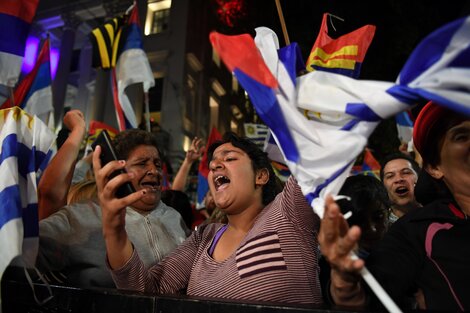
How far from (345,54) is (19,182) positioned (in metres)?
1.92

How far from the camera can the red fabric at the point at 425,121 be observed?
1.70m

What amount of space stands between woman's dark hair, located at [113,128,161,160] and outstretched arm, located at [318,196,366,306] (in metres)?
1.85

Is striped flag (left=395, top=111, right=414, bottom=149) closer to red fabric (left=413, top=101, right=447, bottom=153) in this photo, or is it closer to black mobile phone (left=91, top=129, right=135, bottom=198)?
red fabric (left=413, top=101, right=447, bottom=153)

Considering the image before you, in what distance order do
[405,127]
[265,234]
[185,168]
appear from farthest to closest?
[405,127]
[185,168]
[265,234]

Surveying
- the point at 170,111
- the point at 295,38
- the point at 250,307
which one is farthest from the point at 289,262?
the point at 170,111

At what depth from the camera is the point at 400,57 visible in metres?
10.9

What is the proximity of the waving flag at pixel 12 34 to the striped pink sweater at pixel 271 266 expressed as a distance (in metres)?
2.15

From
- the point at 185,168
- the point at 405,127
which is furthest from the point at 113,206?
the point at 405,127

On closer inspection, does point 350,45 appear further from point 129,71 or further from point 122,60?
point 122,60

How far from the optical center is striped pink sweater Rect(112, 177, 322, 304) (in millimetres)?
1659

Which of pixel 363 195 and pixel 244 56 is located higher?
pixel 244 56

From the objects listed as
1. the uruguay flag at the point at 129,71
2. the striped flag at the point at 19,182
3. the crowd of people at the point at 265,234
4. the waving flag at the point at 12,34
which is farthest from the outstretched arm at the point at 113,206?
the uruguay flag at the point at 129,71

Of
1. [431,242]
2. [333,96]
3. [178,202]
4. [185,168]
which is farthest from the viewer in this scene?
[185,168]

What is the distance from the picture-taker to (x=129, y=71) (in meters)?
5.51
